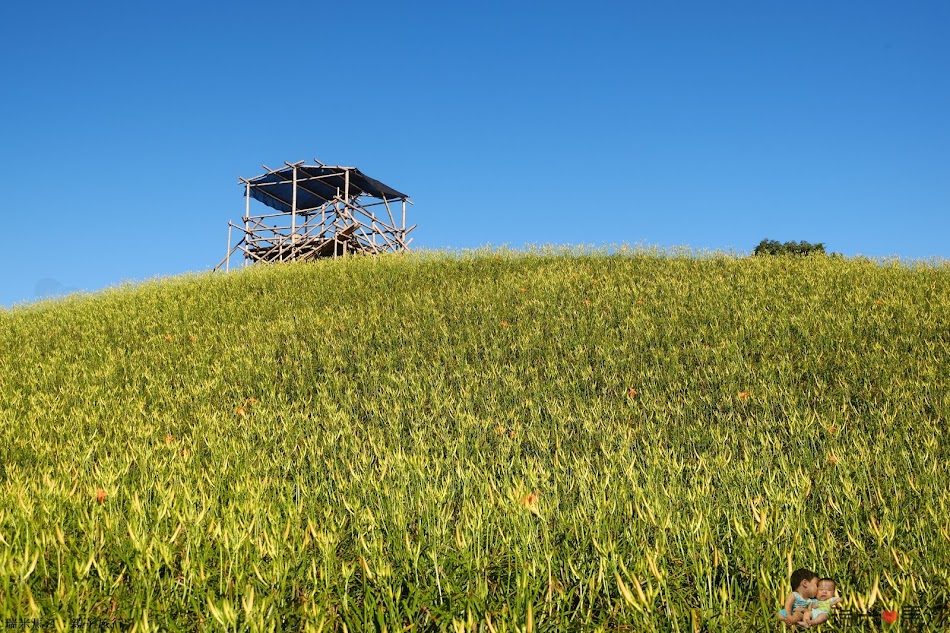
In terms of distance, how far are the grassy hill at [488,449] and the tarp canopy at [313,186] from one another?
12002mm

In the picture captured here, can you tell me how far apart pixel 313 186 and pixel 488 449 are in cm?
2222

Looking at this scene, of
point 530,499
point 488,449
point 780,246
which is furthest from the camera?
point 780,246

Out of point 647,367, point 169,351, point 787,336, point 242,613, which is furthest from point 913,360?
point 169,351

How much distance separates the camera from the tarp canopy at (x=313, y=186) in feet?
76.4

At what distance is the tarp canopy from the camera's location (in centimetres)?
2328

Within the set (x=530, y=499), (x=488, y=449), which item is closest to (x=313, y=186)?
(x=488, y=449)

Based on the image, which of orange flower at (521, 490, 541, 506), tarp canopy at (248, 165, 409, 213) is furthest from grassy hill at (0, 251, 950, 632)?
tarp canopy at (248, 165, 409, 213)

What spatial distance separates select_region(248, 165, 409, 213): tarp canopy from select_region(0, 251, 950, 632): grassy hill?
12.0 meters

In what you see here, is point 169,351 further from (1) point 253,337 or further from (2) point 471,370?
(2) point 471,370

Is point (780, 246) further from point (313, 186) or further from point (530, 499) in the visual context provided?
point (530, 499)

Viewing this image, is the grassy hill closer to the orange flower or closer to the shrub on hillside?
the orange flower

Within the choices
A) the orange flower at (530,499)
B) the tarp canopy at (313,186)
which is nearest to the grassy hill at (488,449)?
the orange flower at (530,499)

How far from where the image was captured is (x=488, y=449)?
459 cm

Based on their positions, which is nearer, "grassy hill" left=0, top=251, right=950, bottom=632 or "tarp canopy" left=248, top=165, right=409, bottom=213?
"grassy hill" left=0, top=251, right=950, bottom=632
